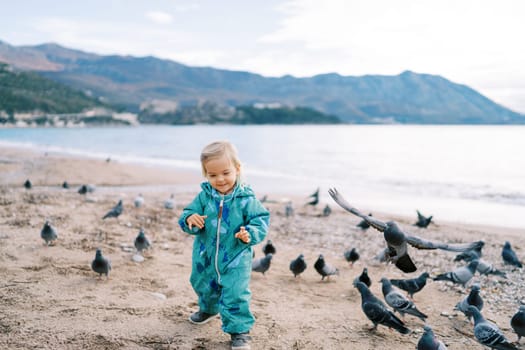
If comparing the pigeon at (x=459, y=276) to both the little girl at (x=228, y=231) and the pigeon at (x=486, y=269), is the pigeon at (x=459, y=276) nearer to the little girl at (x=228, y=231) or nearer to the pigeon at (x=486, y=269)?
the pigeon at (x=486, y=269)

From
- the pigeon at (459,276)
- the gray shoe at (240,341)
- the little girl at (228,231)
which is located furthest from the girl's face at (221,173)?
the pigeon at (459,276)

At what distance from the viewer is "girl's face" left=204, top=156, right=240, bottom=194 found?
3.89 meters

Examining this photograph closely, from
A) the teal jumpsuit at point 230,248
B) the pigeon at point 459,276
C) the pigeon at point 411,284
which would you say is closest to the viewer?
the teal jumpsuit at point 230,248

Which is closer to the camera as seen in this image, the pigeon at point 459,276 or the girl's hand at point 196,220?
the girl's hand at point 196,220

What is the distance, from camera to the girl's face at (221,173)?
3.89 meters

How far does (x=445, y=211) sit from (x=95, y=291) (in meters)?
13.8

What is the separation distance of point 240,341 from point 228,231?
3.56 ft

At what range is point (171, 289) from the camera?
18.8ft

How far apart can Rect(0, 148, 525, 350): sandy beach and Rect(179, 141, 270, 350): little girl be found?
0.41 meters

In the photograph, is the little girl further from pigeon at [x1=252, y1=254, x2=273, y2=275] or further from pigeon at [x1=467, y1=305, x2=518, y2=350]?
pigeon at [x1=252, y1=254, x2=273, y2=275]

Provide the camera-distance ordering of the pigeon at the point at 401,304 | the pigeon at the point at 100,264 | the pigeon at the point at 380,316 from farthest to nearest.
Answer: the pigeon at the point at 100,264 < the pigeon at the point at 401,304 < the pigeon at the point at 380,316

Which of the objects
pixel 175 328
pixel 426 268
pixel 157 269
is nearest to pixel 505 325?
pixel 426 268

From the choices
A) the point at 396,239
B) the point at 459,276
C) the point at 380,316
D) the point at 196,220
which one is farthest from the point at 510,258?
A: the point at 196,220

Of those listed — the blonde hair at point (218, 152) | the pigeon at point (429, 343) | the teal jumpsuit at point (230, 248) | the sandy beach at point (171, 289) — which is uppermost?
the blonde hair at point (218, 152)
